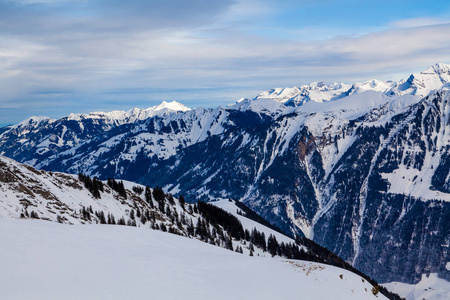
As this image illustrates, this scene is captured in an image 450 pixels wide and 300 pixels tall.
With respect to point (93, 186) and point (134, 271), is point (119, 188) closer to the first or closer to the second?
point (93, 186)

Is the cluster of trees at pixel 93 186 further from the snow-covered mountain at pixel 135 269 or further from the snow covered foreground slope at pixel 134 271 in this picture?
the snow covered foreground slope at pixel 134 271

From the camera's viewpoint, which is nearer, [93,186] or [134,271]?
[134,271]

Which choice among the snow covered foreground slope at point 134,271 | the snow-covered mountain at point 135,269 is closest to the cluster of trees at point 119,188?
the snow-covered mountain at point 135,269

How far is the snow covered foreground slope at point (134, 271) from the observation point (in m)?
29.6

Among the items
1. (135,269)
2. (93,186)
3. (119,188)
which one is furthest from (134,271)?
(119,188)

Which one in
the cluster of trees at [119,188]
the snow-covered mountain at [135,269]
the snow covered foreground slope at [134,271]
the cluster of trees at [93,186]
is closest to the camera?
the snow covered foreground slope at [134,271]

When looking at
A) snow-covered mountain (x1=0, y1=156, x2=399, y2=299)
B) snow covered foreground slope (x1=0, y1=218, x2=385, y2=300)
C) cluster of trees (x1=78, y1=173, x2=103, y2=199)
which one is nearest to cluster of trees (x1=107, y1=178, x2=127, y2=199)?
cluster of trees (x1=78, y1=173, x2=103, y2=199)

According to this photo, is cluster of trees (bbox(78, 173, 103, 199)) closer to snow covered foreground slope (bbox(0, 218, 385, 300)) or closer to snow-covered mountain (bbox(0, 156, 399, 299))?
snow-covered mountain (bbox(0, 156, 399, 299))

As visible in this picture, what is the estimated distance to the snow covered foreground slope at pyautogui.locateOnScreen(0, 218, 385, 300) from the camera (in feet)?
97.2

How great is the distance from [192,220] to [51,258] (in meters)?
149

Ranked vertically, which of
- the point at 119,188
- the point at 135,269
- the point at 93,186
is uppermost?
the point at 135,269

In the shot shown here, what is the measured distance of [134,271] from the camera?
35281 millimetres

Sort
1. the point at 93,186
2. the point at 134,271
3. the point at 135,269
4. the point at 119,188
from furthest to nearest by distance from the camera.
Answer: the point at 119,188, the point at 93,186, the point at 135,269, the point at 134,271

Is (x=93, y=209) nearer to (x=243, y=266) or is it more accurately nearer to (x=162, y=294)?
(x=243, y=266)
